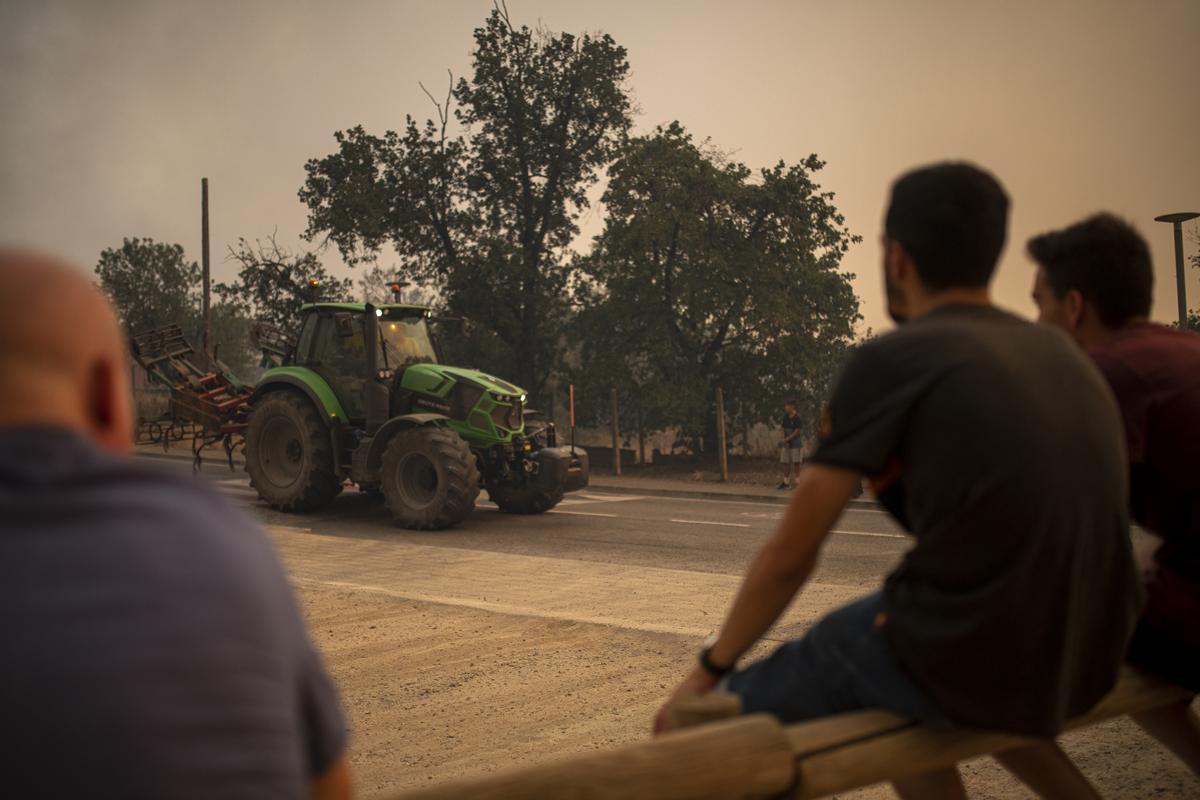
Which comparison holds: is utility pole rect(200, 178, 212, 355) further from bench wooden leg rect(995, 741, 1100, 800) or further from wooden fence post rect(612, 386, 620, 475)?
bench wooden leg rect(995, 741, 1100, 800)

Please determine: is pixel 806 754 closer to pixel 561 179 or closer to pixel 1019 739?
pixel 1019 739

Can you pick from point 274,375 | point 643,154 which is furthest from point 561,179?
point 274,375

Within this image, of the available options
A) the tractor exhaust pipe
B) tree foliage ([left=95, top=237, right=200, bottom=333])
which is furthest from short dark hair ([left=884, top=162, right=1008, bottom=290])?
tree foliage ([left=95, top=237, right=200, bottom=333])

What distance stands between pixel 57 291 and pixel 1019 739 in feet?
7.09

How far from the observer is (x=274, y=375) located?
14844mm

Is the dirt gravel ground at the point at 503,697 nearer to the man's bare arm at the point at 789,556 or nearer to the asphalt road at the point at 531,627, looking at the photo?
the asphalt road at the point at 531,627

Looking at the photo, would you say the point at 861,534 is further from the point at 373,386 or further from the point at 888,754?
the point at 888,754

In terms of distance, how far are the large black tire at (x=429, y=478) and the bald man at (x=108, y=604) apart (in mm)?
11482

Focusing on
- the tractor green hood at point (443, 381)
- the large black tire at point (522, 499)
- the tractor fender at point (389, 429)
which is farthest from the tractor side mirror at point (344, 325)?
the large black tire at point (522, 499)

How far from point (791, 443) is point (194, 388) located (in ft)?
32.4

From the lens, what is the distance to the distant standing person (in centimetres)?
1872

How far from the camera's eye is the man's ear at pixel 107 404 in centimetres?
139

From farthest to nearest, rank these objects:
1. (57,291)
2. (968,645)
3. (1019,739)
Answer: (1019,739) → (968,645) → (57,291)

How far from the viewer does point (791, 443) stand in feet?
62.3
